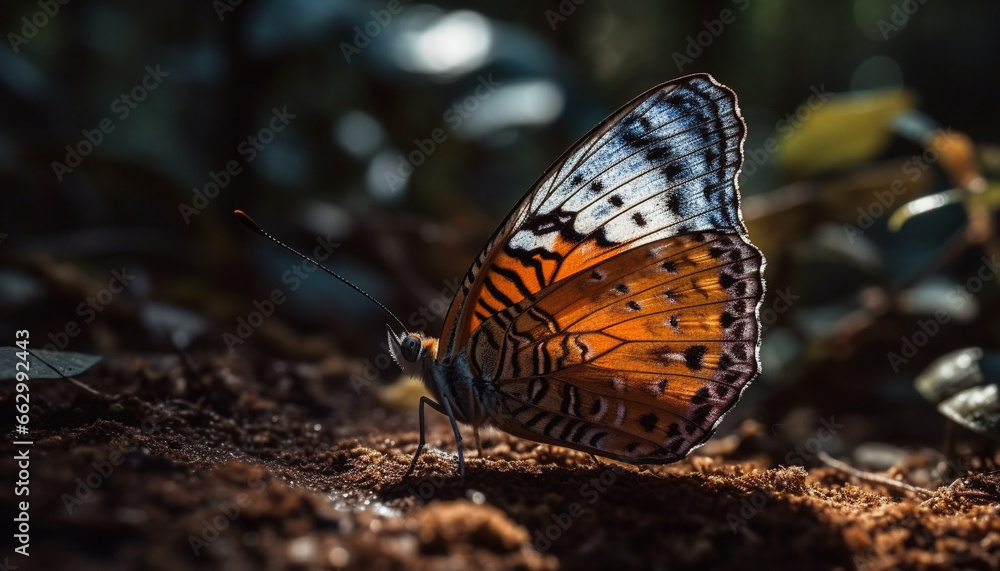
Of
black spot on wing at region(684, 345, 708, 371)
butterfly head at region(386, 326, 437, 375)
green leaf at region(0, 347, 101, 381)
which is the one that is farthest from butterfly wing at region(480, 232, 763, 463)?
green leaf at region(0, 347, 101, 381)

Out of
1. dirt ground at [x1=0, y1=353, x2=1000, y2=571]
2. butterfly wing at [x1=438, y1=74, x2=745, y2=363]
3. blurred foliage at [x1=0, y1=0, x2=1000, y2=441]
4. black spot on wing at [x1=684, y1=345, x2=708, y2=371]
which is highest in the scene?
blurred foliage at [x1=0, y1=0, x2=1000, y2=441]

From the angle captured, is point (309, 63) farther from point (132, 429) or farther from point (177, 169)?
point (132, 429)

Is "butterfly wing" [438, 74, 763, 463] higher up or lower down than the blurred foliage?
lower down

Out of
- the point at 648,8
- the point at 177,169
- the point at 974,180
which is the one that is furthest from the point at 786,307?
the point at 648,8

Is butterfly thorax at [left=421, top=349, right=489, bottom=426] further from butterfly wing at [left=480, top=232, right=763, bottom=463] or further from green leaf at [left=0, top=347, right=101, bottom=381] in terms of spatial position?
green leaf at [left=0, top=347, right=101, bottom=381]

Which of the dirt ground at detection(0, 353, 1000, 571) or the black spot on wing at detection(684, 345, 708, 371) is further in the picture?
the black spot on wing at detection(684, 345, 708, 371)

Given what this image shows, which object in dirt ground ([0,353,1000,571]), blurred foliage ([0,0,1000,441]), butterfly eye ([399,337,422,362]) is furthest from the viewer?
blurred foliage ([0,0,1000,441])

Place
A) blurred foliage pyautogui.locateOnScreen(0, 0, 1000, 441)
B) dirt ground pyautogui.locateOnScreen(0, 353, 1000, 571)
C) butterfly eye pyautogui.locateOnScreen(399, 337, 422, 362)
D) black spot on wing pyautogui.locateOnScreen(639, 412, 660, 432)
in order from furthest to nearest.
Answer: blurred foliage pyautogui.locateOnScreen(0, 0, 1000, 441)
butterfly eye pyautogui.locateOnScreen(399, 337, 422, 362)
black spot on wing pyautogui.locateOnScreen(639, 412, 660, 432)
dirt ground pyautogui.locateOnScreen(0, 353, 1000, 571)
